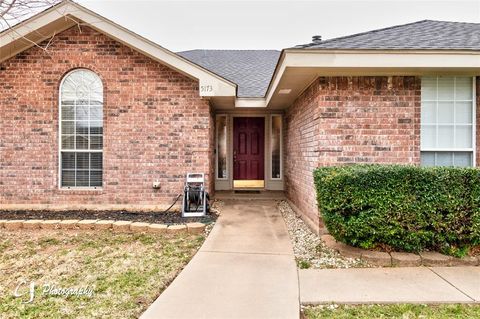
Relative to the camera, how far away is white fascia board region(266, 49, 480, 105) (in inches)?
162

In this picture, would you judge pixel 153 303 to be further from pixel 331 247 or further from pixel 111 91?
pixel 111 91

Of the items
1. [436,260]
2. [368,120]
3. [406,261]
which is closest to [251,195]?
[368,120]

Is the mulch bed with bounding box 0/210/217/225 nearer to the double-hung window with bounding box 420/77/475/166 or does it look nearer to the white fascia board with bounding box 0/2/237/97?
the white fascia board with bounding box 0/2/237/97

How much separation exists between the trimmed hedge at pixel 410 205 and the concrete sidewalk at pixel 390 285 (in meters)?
0.40

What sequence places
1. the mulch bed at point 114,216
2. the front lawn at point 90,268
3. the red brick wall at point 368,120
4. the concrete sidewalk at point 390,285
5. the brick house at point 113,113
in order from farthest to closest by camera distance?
the brick house at point 113,113, the mulch bed at point 114,216, the red brick wall at point 368,120, the concrete sidewalk at point 390,285, the front lawn at point 90,268

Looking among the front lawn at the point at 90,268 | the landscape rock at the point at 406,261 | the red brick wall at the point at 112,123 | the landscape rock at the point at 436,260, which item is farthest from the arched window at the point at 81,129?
the landscape rock at the point at 436,260

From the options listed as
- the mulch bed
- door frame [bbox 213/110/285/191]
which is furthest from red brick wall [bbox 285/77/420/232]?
door frame [bbox 213/110/285/191]

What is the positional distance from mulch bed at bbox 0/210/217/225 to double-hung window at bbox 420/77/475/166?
162 inches

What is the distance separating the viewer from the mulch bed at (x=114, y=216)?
18.0 ft

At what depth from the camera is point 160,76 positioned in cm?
630

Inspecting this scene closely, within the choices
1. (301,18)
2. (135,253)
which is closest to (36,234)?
(135,253)

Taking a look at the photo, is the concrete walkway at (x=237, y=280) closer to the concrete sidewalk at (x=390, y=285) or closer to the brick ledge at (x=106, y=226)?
the concrete sidewalk at (x=390, y=285)

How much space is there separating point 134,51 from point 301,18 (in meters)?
28.0

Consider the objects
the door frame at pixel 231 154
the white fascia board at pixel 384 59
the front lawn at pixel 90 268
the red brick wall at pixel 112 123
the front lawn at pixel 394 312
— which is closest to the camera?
the front lawn at pixel 394 312
